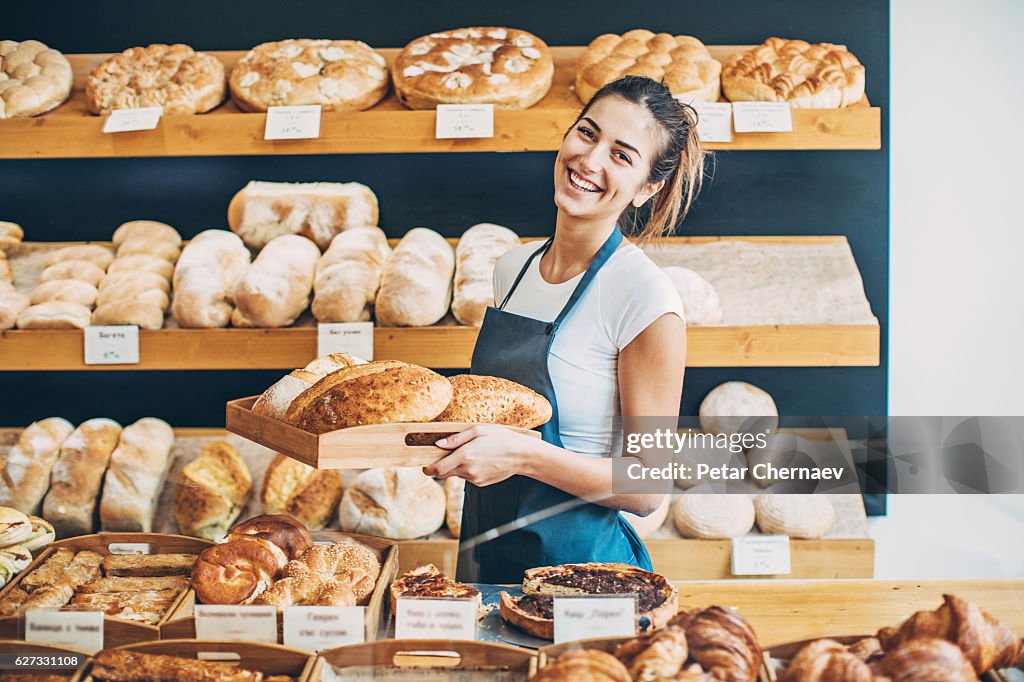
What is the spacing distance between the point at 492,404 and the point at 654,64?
5.23 feet

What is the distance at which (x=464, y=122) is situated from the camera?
Result: 2568 millimetres

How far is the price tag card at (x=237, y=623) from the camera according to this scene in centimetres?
133

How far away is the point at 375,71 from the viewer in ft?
9.10

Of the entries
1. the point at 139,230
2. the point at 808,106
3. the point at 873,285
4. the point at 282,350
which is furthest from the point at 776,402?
the point at 139,230

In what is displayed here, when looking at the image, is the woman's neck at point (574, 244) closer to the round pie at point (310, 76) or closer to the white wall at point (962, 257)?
the white wall at point (962, 257)

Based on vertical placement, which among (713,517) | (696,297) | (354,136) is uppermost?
(354,136)

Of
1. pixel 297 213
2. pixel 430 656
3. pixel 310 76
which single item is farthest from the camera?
pixel 297 213

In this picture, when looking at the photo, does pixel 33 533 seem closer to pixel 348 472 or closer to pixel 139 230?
pixel 348 472

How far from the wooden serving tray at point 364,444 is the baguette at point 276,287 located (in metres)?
1.16

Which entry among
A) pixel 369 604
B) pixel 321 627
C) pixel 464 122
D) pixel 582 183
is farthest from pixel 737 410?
pixel 321 627

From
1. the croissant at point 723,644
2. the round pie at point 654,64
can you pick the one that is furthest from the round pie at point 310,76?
the croissant at point 723,644

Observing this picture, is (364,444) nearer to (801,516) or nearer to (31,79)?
(801,516)

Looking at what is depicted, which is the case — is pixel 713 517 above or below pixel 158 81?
below

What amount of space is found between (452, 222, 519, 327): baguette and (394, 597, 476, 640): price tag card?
1207 mm
